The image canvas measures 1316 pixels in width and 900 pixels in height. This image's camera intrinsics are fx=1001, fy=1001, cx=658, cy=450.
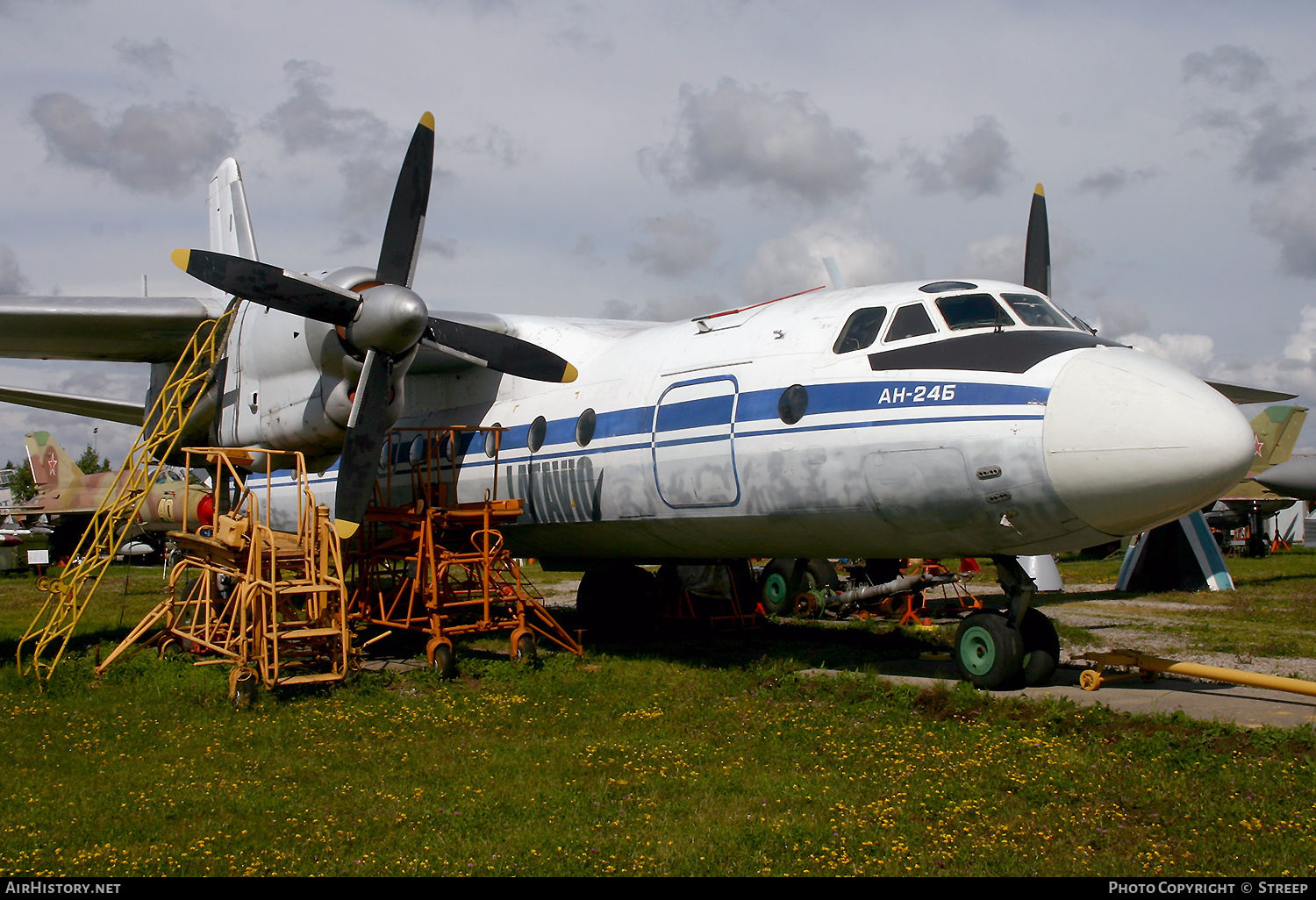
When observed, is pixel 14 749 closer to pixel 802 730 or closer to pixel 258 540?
pixel 258 540

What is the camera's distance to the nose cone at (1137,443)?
278 inches

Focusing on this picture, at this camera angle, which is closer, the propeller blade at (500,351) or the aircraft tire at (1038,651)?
the aircraft tire at (1038,651)

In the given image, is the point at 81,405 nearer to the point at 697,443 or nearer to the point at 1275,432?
the point at 697,443

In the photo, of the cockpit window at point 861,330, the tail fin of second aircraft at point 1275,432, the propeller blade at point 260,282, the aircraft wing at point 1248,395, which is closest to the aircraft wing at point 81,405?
the propeller blade at point 260,282

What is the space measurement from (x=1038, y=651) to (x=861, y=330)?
10.4 ft

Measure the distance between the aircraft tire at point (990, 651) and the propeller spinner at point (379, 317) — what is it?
4.96 metres

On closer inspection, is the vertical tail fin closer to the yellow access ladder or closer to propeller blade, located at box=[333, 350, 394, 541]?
the yellow access ladder

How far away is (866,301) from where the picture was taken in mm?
9125

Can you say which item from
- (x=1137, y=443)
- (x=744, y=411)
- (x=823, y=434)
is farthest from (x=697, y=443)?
(x=1137, y=443)

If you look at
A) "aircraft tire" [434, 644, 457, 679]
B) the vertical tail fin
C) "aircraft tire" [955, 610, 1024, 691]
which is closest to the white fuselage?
"aircraft tire" [955, 610, 1024, 691]

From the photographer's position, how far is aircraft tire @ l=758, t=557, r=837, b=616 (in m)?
17.7

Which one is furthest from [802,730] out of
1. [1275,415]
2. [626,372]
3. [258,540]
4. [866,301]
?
[1275,415]

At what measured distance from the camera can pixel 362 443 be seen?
1016 centimetres

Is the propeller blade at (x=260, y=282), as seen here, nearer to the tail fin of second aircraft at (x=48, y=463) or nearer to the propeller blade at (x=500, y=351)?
the propeller blade at (x=500, y=351)
